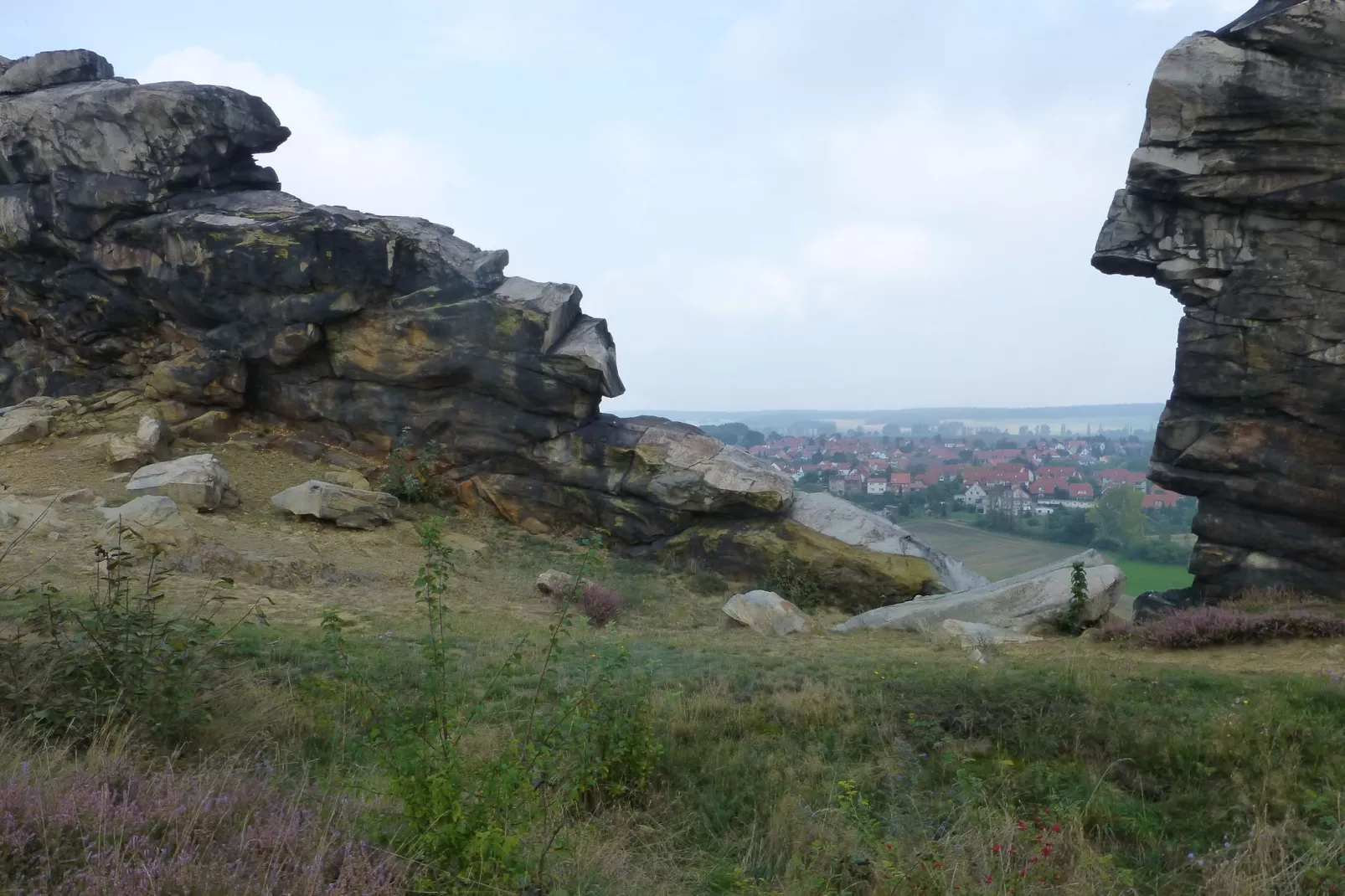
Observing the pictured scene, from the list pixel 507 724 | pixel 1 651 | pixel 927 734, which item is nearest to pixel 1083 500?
pixel 927 734

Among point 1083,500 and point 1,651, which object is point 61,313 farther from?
point 1083,500

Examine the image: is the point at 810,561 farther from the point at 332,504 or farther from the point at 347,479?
the point at 347,479

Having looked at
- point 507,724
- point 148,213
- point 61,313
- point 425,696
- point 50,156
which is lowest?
point 507,724

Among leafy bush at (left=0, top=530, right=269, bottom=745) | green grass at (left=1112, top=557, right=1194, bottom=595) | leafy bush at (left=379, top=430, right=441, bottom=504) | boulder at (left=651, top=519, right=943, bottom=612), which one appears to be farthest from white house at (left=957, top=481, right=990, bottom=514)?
leafy bush at (left=0, top=530, right=269, bottom=745)

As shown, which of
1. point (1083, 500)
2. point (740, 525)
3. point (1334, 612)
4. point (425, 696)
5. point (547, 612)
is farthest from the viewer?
point (1083, 500)

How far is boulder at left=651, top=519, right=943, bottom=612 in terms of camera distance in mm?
17766

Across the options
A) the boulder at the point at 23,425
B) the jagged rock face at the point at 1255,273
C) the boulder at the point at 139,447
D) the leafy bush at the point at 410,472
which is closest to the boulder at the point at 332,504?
the leafy bush at the point at 410,472

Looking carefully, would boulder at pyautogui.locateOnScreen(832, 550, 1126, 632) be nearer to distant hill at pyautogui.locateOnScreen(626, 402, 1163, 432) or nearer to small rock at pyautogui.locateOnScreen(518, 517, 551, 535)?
small rock at pyautogui.locateOnScreen(518, 517, 551, 535)

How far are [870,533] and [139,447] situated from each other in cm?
1567

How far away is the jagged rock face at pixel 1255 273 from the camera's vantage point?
13.8 meters

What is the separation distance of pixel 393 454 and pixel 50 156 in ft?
36.1

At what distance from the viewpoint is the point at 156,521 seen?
13594mm

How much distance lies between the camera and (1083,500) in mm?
25375

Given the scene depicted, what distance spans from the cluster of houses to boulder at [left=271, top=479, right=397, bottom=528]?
918 cm
